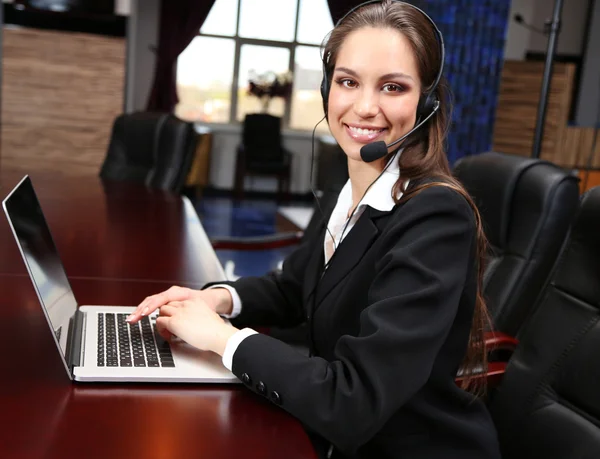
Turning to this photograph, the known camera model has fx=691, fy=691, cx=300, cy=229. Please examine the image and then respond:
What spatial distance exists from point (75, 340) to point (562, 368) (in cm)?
88

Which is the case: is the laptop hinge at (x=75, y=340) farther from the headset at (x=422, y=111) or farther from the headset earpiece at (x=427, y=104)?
the headset earpiece at (x=427, y=104)

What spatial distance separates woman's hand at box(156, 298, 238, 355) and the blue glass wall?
14.8 feet

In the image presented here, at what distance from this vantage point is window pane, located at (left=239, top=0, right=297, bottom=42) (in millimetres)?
8242

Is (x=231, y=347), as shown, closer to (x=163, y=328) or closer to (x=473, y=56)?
(x=163, y=328)

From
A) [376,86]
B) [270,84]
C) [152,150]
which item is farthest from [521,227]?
[270,84]

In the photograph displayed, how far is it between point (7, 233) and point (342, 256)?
4.11ft

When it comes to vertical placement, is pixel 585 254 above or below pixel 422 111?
below

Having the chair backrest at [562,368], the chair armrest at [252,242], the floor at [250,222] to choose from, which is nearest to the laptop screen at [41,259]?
the chair backrest at [562,368]

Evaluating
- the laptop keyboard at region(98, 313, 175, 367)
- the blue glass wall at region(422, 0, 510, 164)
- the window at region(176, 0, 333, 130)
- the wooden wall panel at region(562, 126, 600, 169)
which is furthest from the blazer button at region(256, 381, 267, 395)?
the window at region(176, 0, 333, 130)

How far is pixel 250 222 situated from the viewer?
6.82m

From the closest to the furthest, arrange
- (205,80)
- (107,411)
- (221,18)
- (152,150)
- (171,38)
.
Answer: (107,411)
(152,150)
(171,38)
(221,18)
(205,80)

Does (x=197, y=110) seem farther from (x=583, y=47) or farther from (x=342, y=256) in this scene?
(x=342, y=256)

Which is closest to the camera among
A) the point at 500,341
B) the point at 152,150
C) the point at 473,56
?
the point at 500,341

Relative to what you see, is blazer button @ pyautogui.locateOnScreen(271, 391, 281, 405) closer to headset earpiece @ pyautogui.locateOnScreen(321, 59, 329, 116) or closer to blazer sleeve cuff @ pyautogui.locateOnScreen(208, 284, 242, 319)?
blazer sleeve cuff @ pyautogui.locateOnScreen(208, 284, 242, 319)
